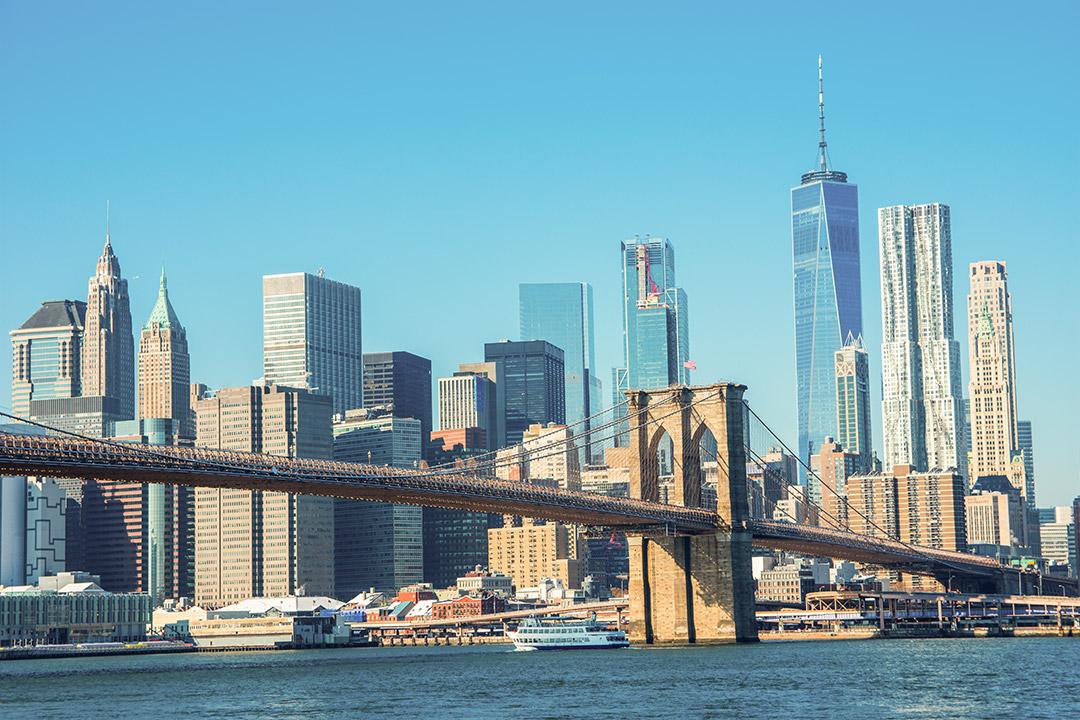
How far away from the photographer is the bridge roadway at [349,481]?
66.9 m

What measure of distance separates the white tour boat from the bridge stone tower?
915cm

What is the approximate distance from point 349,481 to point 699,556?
64.5 feet

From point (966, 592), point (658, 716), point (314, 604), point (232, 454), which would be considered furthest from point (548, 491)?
point (314, 604)

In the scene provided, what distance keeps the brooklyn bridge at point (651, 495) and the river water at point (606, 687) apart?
111 inches

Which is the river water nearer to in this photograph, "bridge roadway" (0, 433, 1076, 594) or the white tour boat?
"bridge roadway" (0, 433, 1076, 594)

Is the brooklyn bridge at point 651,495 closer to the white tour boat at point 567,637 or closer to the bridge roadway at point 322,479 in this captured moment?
the bridge roadway at point 322,479

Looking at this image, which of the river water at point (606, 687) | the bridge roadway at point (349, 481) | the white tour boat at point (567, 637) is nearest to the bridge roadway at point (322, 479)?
the bridge roadway at point (349, 481)

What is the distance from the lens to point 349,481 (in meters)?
77.1

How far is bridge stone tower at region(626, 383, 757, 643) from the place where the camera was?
3442 inches

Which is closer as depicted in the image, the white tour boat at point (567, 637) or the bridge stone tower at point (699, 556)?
the bridge stone tower at point (699, 556)

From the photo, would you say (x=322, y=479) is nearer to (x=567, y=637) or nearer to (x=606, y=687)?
(x=606, y=687)

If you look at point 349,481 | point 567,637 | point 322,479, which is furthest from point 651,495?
point 322,479

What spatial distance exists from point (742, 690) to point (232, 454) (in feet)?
80.7

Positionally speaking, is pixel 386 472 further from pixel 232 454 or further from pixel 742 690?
pixel 742 690
